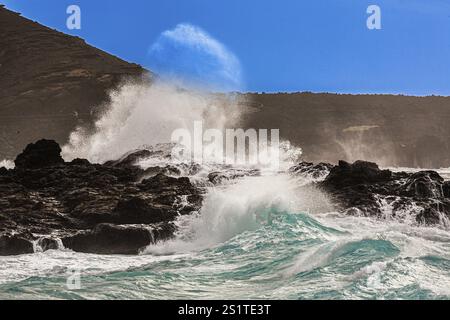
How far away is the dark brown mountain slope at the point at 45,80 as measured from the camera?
53688 mm

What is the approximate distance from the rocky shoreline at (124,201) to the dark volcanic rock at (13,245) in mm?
23

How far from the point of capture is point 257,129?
60.8 m

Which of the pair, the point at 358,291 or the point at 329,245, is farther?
the point at 329,245

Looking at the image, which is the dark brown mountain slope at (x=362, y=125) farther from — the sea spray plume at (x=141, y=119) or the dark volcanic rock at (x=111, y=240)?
the dark volcanic rock at (x=111, y=240)

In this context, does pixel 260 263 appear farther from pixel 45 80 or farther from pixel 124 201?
pixel 45 80

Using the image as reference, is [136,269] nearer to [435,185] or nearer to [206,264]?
[206,264]

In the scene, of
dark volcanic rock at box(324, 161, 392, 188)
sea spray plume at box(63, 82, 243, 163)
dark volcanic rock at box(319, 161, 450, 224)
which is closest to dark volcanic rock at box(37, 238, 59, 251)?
dark volcanic rock at box(319, 161, 450, 224)

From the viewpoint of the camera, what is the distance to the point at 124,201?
2138 cm

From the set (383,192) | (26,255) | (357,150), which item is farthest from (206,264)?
(357,150)

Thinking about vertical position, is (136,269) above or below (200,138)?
below

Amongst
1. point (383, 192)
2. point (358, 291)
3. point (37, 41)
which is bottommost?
point (358, 291)

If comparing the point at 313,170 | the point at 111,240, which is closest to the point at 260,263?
the point at 111,240

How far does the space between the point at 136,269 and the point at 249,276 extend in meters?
2.57

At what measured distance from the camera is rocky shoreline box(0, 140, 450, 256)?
1905 cm
